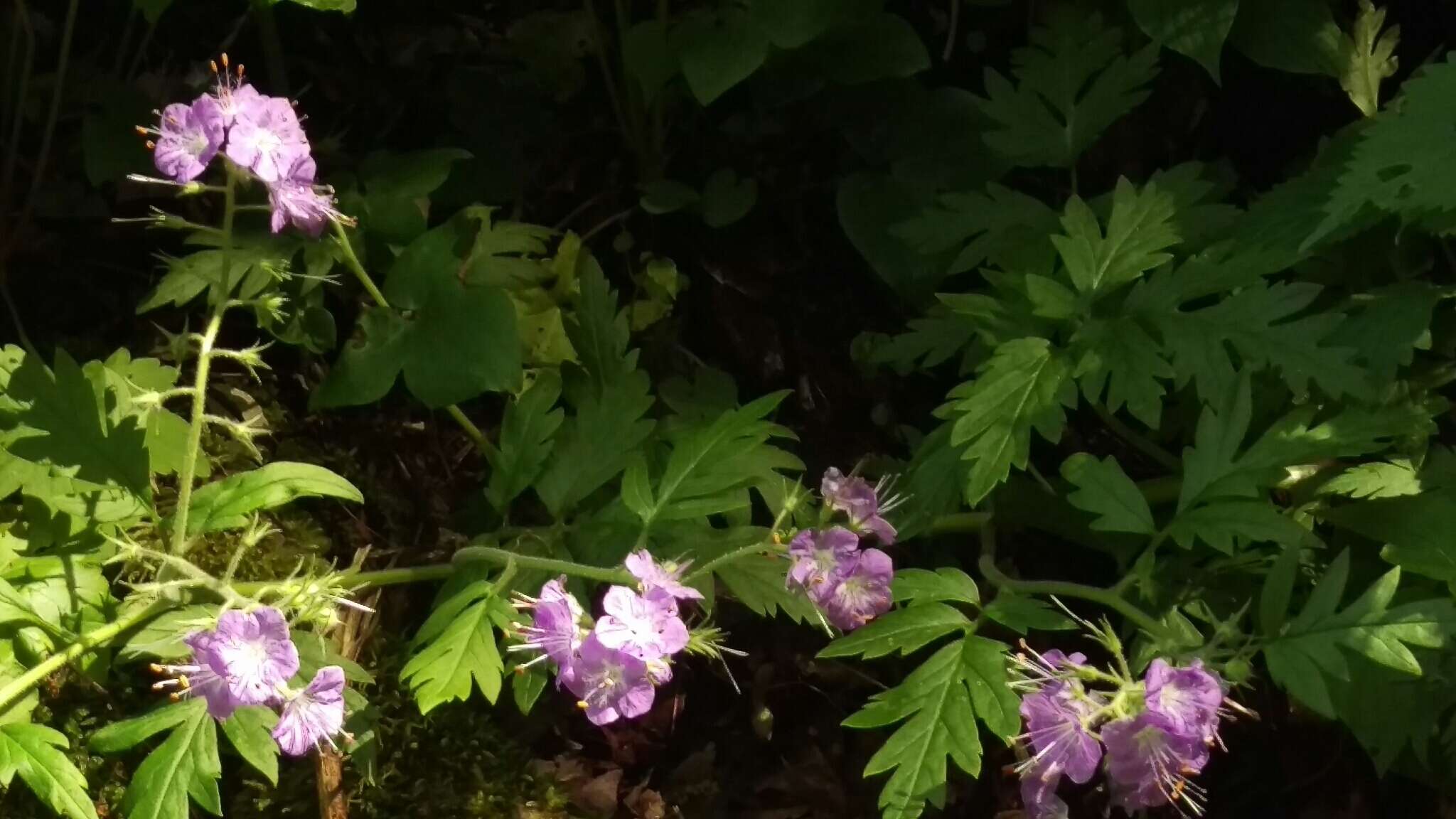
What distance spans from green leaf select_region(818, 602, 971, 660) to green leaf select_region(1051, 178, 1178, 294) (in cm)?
45

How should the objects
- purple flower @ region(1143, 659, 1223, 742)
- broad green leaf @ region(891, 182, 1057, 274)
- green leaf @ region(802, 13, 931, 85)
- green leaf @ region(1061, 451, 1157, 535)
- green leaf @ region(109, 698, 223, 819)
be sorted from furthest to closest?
green leaf @ region(802, 13, 931, 85) < broad green leaf @ region(891, 182, 1057, 274) < green leaf @ region(1061, 451, 1157, 535) < green leaf @ region(109, 698, 223, 819) < purple flower @ region(1143, 659, 1223, 742)

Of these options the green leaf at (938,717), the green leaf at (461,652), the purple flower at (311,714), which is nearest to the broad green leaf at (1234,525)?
the green leaf at (938,717)

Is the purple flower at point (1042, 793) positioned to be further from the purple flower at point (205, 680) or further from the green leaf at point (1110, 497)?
the purple flower at point (205, 680)

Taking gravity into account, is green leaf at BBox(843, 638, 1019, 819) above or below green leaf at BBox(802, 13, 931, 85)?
below

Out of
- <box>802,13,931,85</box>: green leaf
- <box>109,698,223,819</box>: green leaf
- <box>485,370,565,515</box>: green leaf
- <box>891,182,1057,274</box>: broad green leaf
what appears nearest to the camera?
<box>109,698,223,819</box>: green leaf

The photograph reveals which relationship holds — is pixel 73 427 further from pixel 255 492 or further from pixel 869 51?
pixel 869 51

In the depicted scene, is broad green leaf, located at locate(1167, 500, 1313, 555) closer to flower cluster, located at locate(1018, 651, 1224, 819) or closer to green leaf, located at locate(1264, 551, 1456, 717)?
green leaf, located at locate(1264, 551, 1456, 717)

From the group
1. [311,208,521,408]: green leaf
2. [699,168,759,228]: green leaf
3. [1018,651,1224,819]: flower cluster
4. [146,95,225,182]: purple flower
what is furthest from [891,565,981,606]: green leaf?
[146,95,225,182]: purple flower

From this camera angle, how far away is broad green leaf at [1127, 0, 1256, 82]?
1.56 m

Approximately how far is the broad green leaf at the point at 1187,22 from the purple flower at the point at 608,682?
1.12 m

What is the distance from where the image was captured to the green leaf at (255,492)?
1.41 metres

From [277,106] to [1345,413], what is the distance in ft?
4.41

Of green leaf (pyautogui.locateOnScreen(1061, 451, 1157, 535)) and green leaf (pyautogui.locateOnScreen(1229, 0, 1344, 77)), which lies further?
green leaf (pyautogui.locateOnScreen(1229, 0, 1344, 77))

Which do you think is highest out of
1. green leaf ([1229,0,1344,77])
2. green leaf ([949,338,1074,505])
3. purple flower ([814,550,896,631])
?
green leaf ([1229,0,1344,77])
